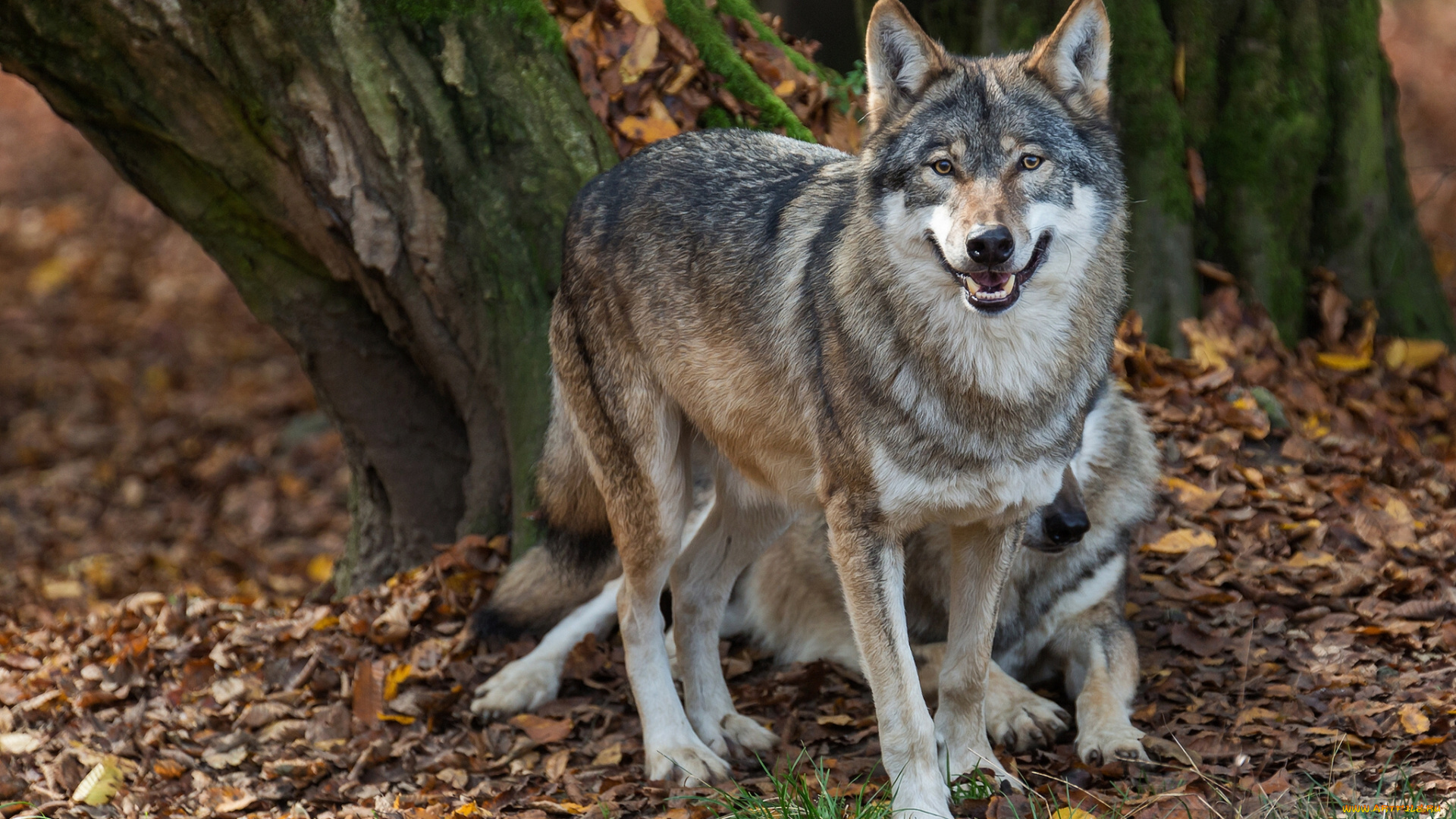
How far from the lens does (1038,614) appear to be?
4469 millimetres

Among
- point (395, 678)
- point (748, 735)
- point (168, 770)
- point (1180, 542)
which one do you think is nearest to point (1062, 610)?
point (1180, 542)

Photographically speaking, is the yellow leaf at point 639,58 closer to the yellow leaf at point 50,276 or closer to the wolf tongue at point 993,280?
the wolf tongue at point 993,280

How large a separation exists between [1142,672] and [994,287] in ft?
6.31

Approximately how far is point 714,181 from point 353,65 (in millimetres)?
1753

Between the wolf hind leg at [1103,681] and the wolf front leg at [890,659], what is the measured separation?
2.21 feet

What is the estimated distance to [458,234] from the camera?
5.14 m

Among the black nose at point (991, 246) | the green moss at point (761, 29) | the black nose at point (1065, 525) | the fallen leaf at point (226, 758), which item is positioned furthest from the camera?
the green moss at point (761, 29)

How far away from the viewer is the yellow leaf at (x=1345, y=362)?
5910 millimetres

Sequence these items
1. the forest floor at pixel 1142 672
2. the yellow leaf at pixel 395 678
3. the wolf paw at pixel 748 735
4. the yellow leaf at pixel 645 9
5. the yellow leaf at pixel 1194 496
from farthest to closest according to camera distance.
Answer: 1. the yellow leaf at pixel 645 9
2. the yellow leaf at pixel 1194 496
3. the yellow leaf at pixel 395 678
4. the wolf paw at pixel 748 735
5. the forest floor at pixel 1142 672

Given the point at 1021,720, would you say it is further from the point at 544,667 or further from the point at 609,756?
the point at 544,667

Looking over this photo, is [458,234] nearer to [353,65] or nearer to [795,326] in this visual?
[353,65]

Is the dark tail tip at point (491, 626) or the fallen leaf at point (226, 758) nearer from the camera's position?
the fallen leaf at point (226, 758)

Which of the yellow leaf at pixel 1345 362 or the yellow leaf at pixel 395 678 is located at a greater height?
the yellow leaf at pixel 395 678

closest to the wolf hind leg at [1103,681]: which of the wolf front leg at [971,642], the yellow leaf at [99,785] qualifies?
the wolf front leg at [971,642]
